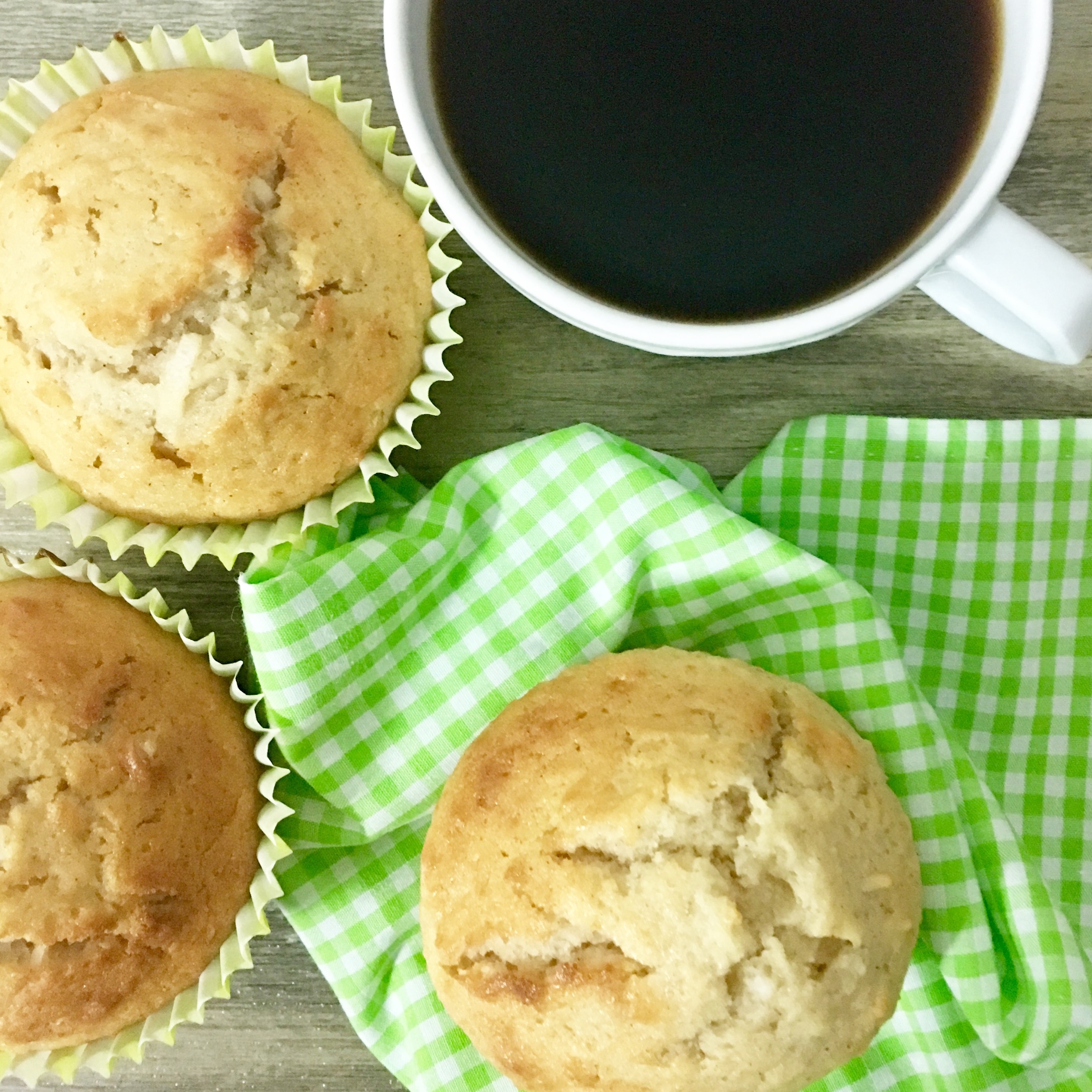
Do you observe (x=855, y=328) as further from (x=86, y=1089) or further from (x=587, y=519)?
(x=86, y=1089)

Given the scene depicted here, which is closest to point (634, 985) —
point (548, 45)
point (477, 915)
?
point (477, 915)

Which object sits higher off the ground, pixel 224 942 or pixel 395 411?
pixel 395 411

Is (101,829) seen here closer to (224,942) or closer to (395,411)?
(224,942)

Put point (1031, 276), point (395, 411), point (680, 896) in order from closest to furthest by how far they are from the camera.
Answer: point (1031, 276)
point (680, 896)
point (395, 411)

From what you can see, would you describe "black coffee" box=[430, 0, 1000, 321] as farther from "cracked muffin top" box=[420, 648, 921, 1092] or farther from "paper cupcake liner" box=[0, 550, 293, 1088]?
"paper cupcake liner" box=[0, 550, 293, 1088]

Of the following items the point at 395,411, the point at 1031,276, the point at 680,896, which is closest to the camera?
the point at 1031,276

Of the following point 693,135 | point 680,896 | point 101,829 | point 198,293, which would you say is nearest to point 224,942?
point 101,829
